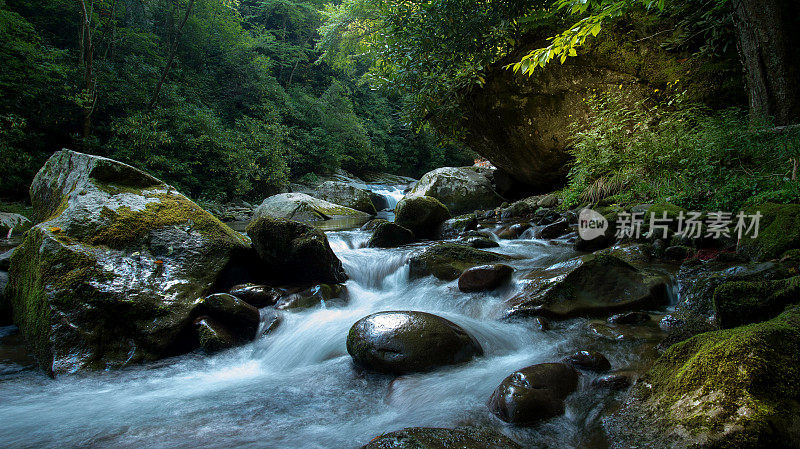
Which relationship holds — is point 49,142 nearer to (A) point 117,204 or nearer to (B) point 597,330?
(A) point 117,204

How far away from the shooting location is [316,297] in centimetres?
448

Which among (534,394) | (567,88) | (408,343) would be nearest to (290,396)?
(408,343)

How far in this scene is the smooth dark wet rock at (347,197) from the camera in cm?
1456

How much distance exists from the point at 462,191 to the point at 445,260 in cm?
753

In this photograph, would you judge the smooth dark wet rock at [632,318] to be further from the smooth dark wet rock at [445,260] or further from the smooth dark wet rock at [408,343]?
the smooth dark wet rock at [445,260]

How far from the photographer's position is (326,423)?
2.32 m

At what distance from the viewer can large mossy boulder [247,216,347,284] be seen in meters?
4.71

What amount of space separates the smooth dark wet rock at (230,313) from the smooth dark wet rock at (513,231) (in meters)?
5.12

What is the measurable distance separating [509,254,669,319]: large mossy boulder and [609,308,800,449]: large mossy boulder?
1.45m

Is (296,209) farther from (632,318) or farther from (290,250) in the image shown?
(632,318)

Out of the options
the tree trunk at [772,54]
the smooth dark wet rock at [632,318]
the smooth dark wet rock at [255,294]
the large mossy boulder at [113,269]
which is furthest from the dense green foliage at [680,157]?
the large mossy boulder at [113,269]

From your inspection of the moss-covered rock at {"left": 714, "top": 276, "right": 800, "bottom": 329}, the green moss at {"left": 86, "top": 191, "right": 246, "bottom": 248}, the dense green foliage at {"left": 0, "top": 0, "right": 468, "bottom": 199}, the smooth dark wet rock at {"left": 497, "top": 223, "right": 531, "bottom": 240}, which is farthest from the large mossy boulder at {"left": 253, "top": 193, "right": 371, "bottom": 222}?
the moss-covered rock at {"left": 714, "top": 276, "right": 800, "bottom": 329}

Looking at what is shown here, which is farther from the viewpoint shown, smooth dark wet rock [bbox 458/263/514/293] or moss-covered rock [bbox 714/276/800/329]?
smooth dark wet rock [bbox 458/263/514/293]

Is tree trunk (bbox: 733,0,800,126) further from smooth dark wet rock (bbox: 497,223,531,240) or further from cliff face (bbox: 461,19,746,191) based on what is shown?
smooth dark wet rock (bbox: 497,223,531,240)
